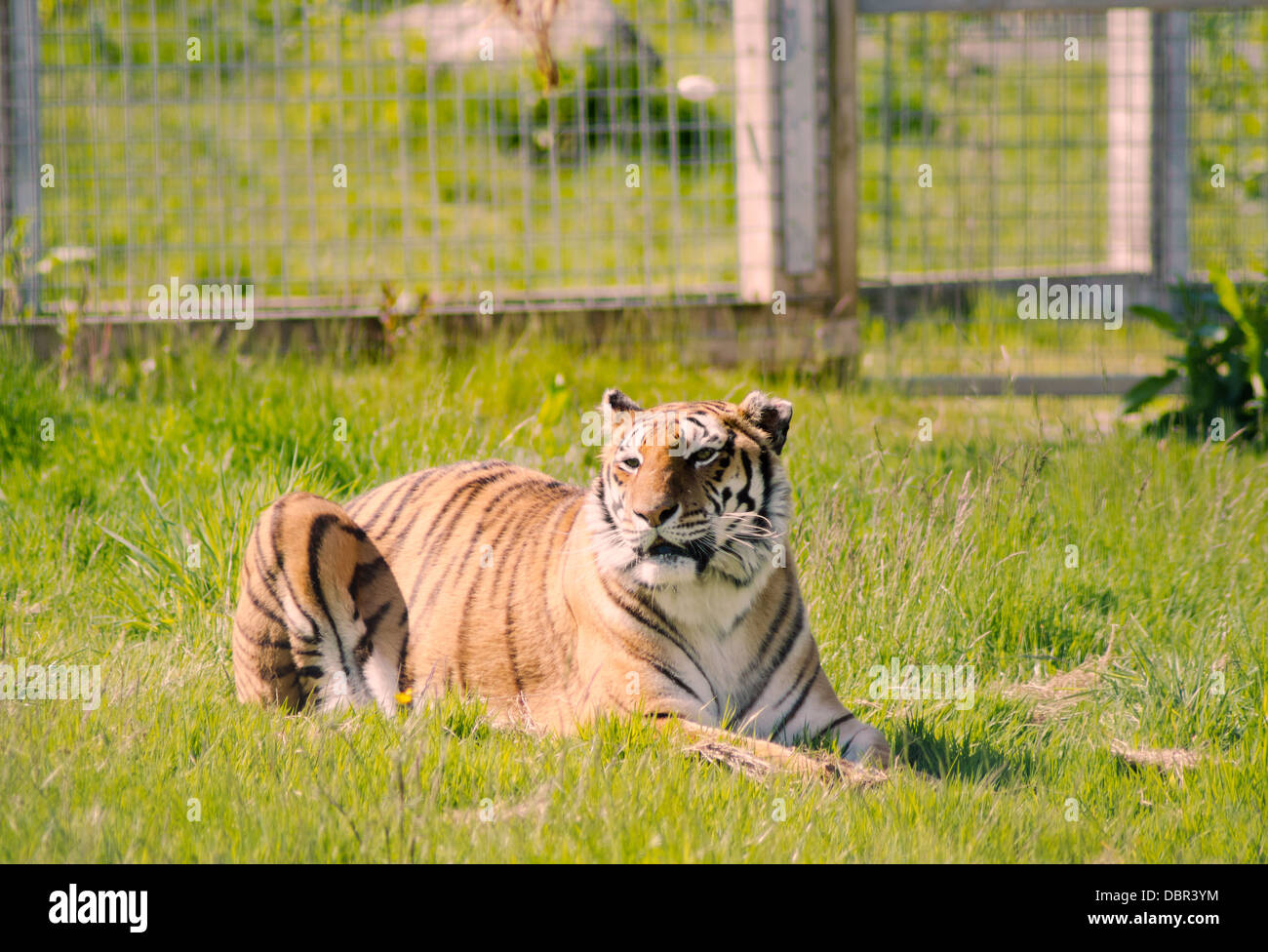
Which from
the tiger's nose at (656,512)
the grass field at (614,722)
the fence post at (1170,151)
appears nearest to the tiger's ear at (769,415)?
the tiger's nose at (656,512)

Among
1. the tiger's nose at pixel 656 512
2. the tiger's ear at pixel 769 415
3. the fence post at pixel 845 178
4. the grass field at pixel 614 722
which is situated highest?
the fence post at pixel 845 178

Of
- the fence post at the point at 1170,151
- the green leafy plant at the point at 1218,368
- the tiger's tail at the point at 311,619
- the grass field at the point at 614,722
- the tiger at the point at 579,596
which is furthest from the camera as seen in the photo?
the fence post at the point at 1170,151

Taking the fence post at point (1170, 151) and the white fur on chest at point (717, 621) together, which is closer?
the white fur on chest at point (717, 621)

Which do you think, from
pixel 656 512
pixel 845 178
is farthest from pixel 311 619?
pixel 845 178

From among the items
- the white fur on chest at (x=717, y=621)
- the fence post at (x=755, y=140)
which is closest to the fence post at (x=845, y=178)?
the fence post at (x=755, y=140)

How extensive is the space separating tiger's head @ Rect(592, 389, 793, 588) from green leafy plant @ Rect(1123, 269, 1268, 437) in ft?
11.4

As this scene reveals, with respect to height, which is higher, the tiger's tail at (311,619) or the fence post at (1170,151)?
the fence post at (1170,151)

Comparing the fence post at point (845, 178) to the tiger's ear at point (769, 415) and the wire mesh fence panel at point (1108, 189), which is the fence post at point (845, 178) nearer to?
the wire mesh fence panel at point (1108, 189)

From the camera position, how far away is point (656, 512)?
3090mm

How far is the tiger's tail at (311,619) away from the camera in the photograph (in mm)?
3656

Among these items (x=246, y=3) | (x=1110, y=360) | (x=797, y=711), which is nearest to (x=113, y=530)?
(x=797, y=711)

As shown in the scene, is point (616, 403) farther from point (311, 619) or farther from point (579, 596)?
point (311, 619)

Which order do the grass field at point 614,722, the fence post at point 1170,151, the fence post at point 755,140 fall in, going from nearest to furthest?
the grass field at point 614,722 < the fence post at point 755,140 < the fence post at point 1170,151

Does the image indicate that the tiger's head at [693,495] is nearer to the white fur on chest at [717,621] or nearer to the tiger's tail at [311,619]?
the white fur on chest at [717,621]
